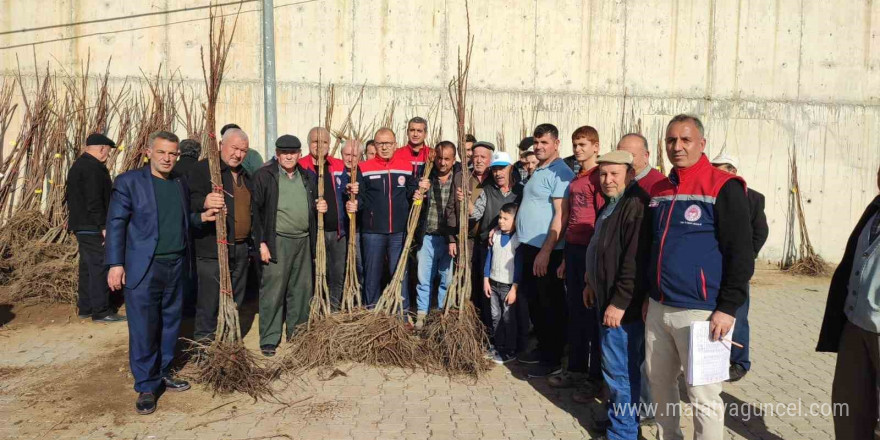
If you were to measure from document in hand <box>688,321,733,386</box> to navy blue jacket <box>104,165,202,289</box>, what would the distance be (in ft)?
10.1

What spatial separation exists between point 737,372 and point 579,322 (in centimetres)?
120

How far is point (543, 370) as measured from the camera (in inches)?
171

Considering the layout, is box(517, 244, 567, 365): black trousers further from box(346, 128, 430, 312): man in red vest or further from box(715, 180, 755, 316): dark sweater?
box(715, 180, 755, 316): dark sweater

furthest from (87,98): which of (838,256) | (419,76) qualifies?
(838,256)

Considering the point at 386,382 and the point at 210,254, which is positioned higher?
the point at 210,254

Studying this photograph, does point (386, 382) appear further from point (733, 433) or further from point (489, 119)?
point (489, 119)

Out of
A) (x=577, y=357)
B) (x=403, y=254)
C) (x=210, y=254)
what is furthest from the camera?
(x=403, y=254)

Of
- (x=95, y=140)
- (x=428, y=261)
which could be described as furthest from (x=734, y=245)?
(x=95, y=140)

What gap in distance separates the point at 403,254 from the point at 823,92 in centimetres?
649

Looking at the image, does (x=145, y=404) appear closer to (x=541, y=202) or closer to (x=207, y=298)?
(x=207, y=298)

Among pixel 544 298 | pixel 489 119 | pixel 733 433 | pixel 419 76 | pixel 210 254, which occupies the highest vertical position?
pixel 419 76

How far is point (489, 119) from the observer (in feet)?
24.9

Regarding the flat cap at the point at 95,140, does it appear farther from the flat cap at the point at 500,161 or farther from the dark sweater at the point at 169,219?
the flat cap at the point at 500,161

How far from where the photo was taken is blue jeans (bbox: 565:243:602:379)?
12.8ft
